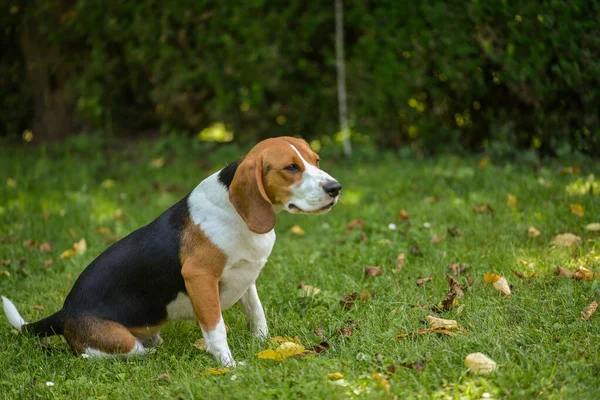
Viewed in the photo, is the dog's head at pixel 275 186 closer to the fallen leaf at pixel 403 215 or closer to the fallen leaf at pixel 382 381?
the fallen leaf at pixel 382 381

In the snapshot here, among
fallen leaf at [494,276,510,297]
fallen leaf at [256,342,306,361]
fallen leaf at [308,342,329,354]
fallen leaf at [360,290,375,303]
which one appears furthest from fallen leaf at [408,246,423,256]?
fallen leaf at [256,342,306,361]

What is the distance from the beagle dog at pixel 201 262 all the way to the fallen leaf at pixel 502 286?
122 centimetres

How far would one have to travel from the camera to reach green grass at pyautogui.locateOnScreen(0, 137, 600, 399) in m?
2.88

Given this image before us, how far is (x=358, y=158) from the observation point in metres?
7.82

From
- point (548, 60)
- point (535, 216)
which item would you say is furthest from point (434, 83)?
point (535, 216)

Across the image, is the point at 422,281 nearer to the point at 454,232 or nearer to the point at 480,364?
the point at 454,232

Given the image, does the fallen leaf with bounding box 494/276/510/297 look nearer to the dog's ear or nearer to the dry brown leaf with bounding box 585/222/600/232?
the dry brown leaf with bounding box 585/222/600/232

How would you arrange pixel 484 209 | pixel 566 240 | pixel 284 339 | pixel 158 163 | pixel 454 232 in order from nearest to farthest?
pixel 284 339 → pixel 566 240 → pixel 454 232 → pixel 484 209 → pixel 158 163

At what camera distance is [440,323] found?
11.0ft

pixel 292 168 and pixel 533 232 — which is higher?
pixel 292 168

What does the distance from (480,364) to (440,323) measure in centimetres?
54

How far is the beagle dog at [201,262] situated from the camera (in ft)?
10.7

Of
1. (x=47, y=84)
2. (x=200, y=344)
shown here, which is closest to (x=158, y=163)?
(x=47, y=84)

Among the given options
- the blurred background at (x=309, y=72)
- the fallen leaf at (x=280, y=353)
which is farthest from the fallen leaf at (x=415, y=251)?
the blurred background at (x=309, y=72)
